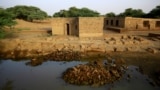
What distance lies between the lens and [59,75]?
11156 millimetres

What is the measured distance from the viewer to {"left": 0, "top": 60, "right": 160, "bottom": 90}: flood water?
373 inches

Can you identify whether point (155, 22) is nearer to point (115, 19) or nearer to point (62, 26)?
point (115, 19)

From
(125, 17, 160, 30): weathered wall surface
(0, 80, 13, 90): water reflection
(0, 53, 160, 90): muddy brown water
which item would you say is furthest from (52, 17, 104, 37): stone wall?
(0, 80, 13, 90): water reflection

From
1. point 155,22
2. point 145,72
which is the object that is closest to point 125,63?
point 145,72

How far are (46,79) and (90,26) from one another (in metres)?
10.6

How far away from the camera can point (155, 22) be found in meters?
26.2

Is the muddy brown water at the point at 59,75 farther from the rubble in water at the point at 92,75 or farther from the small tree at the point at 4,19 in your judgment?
the small tree at the point at 4,19

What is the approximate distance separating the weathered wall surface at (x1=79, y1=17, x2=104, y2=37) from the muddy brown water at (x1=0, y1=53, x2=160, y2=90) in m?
5.84

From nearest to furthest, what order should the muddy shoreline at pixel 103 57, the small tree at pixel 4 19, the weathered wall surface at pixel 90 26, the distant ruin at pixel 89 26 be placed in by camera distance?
the muddy shoreline at pixel 103 57 → the small tree at pixel 4 19 → the weathered wall surface at pixel 90 26 → the distant ruin at pixel 89 26

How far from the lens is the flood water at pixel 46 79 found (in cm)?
948

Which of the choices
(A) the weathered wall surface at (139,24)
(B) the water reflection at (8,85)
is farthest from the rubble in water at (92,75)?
(A) the weathered wall surface at (139,24)

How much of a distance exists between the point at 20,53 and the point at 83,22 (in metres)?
7.52

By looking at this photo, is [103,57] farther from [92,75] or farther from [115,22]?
[115,22]

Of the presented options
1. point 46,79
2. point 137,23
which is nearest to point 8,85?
point 46,79
